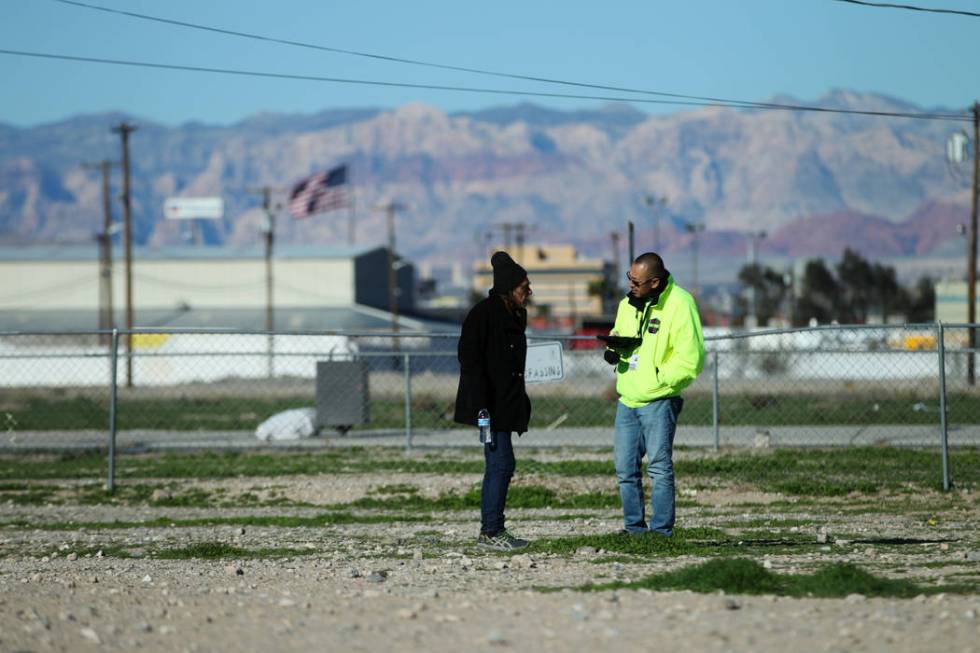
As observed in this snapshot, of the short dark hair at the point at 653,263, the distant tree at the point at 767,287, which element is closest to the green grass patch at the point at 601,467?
the short dark hair at the point at 653,263

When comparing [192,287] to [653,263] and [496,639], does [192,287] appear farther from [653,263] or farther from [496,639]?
[496,639]

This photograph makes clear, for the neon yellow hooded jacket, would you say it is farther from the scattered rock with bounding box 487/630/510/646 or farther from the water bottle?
the scattered rock with bounding box 487/630/510/646

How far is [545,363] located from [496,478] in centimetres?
519

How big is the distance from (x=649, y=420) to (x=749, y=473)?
6.65 metres

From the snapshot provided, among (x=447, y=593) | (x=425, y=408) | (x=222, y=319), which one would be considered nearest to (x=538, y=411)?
(x=425, y=408)

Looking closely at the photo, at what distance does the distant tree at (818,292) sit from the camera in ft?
431

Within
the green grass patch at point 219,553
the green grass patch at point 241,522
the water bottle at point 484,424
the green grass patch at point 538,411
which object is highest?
the water bottle at point 484,424

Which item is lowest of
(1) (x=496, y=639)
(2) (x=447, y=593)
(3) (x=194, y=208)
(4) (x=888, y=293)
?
(2) (x=447, y=593)

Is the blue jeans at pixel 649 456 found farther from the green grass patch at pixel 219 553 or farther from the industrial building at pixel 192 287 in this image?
the industrial building at pixel 192 287

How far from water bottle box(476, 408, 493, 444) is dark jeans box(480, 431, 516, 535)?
69 millimetres

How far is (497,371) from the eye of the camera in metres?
9.93

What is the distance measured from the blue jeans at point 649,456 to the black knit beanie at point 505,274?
1.14 m

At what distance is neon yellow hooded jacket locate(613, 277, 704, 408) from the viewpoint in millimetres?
9648

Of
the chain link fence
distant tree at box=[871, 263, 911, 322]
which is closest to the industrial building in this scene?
the chain link fence
